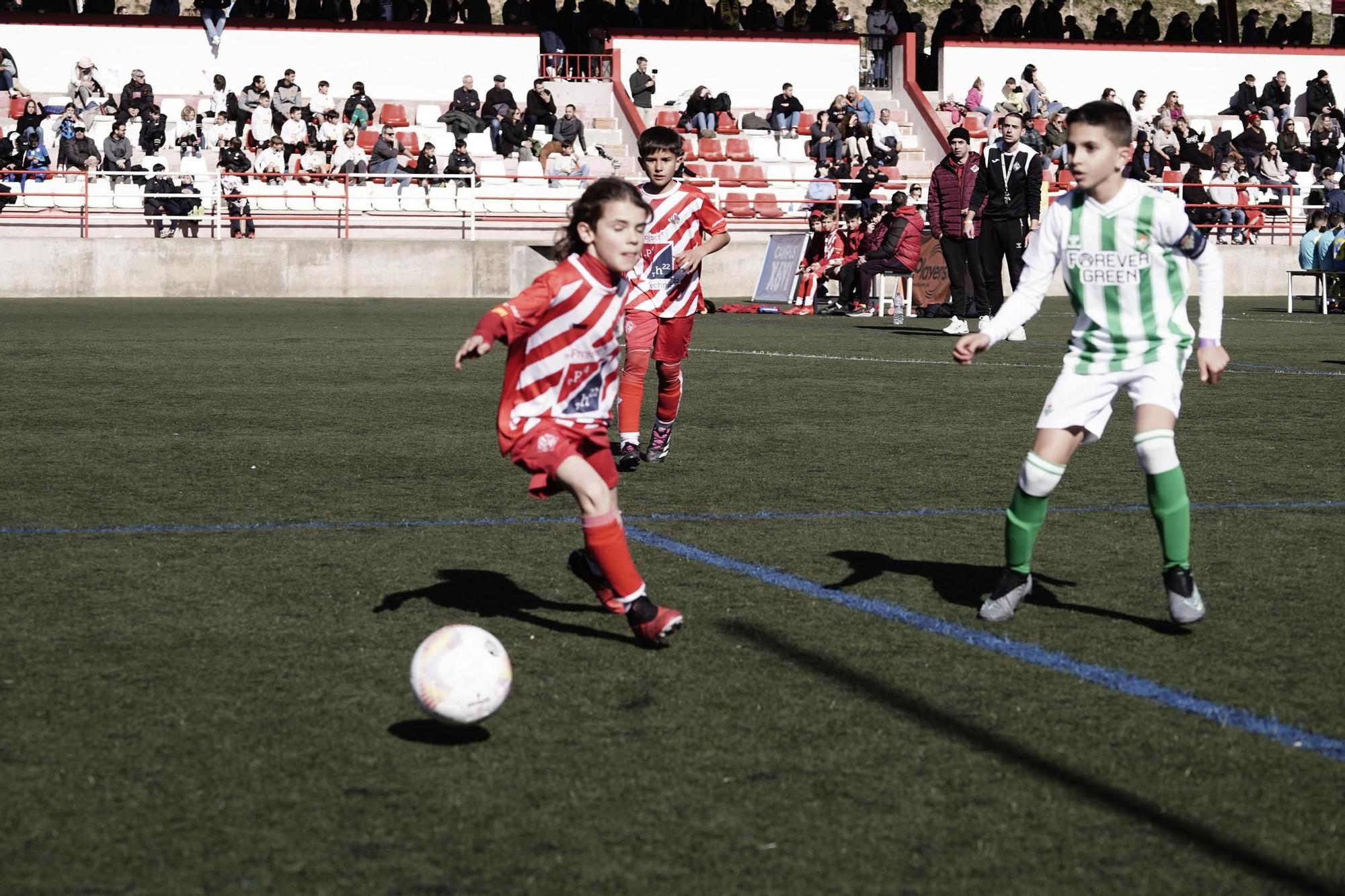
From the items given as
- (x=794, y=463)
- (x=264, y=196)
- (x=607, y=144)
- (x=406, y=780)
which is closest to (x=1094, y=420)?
(x=406, y=780)

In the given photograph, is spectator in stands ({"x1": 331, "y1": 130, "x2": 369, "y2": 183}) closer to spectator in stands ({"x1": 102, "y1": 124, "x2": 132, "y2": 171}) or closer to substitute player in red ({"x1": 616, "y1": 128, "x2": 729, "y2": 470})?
spectator in stands ({"x1": 102, "y1": 124, "x2": 132, "y2": 171})

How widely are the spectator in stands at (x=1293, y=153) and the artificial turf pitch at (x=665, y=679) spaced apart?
2616cm

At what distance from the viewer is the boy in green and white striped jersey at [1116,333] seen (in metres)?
5.46

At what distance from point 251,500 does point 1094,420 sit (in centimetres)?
365

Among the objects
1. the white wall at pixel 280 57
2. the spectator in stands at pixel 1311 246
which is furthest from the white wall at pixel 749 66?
the spectator in stands at pixel 1311 246

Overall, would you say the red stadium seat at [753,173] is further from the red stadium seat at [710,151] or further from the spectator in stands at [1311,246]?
the spectator in stands at [1311,246]

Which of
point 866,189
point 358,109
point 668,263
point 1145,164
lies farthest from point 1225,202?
point 668,263

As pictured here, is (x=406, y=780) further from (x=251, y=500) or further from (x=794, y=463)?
(x=794, y=463)

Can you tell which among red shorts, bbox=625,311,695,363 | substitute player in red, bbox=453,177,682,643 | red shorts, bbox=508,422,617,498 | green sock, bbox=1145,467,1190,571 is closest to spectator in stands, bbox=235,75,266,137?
red shorts, bbox=625,311,695,363

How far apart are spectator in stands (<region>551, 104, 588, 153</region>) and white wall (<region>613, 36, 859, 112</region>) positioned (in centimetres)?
609

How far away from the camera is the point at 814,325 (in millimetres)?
20891

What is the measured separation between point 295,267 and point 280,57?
9.95 m

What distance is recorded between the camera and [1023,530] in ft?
18.1

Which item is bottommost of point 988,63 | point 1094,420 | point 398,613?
point 398,613
